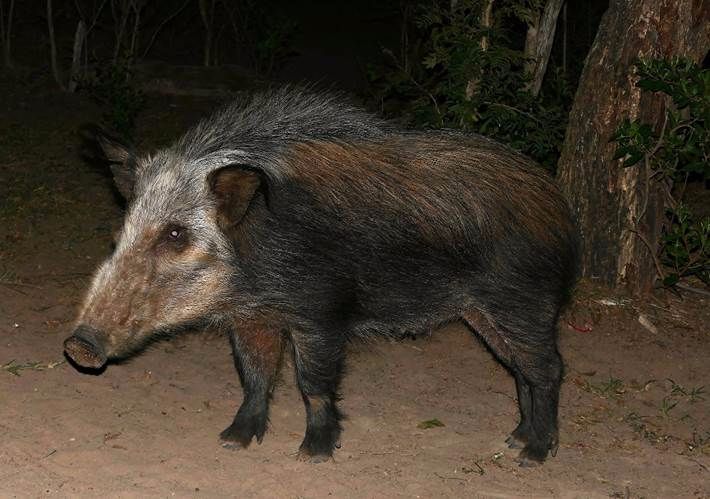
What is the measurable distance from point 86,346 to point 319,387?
1.09 m

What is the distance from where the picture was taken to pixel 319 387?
4.58 m

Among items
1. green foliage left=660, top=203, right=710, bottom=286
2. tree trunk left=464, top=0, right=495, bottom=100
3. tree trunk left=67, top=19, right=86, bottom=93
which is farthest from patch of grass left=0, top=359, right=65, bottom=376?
tree trunk left=67, top=19, right=86, bottom=93

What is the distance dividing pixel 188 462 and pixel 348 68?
957 cm

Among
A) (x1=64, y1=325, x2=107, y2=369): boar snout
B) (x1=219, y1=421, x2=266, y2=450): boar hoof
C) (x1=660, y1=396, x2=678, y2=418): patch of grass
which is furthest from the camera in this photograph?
(x1=660, y1=396, x2=678, y2=418): patch of grass

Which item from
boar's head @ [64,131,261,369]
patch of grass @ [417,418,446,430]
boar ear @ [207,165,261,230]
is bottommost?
patch of grass @ [417,418,446,430]

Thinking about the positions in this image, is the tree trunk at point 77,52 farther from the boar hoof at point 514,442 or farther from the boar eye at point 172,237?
the boar hoof at point 514,442

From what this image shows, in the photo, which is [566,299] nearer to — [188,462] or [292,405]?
[292,405]

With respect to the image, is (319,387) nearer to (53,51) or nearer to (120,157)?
(120,157)

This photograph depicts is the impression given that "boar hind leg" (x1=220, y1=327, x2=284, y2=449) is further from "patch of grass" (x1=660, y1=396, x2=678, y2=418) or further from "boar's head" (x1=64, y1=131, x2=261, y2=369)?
"patch of grass" (x1=660, y1=396, x2=678, y2=418)

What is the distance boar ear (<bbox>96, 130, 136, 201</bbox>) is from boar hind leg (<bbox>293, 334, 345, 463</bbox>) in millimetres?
1041

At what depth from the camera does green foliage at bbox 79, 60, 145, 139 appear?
30.5ft

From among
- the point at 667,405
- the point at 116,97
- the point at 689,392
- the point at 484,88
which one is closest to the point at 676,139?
the point at 484,88

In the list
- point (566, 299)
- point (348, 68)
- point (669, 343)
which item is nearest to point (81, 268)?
point (566, 299)

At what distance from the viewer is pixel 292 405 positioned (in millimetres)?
5195
